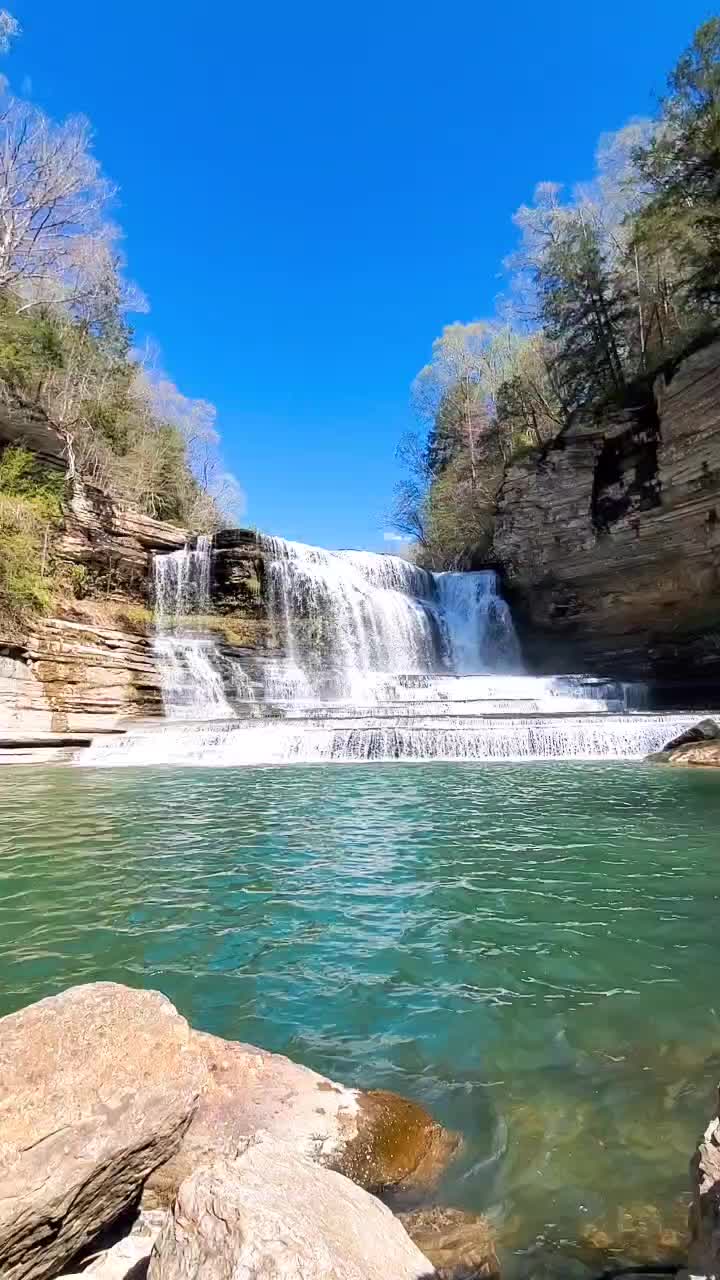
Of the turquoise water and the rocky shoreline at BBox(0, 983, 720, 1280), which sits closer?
the rocky shoreline at BBox(0, 983, 720, 1280)

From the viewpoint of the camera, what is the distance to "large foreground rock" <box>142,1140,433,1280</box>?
1.04 metres

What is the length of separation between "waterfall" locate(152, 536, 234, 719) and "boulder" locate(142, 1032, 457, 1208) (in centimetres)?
1486

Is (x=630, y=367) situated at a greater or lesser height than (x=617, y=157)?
lesser

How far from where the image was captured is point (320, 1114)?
79.4 inches

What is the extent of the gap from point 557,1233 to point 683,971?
70.6 inches

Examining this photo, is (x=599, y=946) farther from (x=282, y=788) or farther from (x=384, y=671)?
(x=384, y=671)

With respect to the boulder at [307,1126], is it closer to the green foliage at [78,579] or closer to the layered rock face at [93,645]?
the layered rock face at [93,645]

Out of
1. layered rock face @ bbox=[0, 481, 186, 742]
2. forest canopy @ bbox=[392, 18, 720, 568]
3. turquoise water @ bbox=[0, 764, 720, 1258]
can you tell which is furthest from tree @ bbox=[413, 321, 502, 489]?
turquoise water @ bbox=[0, 764, 720, 1258]

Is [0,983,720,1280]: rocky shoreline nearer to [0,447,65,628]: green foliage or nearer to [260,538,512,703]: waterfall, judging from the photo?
[0,447,65,628]: green foliage

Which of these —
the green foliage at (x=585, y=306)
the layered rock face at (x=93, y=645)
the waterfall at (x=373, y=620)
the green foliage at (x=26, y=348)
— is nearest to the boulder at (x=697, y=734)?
the waterfall at (x=373, y=620)

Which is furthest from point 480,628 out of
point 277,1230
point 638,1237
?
point 277,1230

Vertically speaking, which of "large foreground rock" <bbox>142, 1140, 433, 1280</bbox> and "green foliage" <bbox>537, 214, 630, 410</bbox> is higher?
"green foliage" <bbox>537, 214, 630, 410</bbox>

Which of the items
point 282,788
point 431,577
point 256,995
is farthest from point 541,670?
point 256,995

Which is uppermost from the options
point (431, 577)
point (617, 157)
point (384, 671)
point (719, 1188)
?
point (617, 157)
